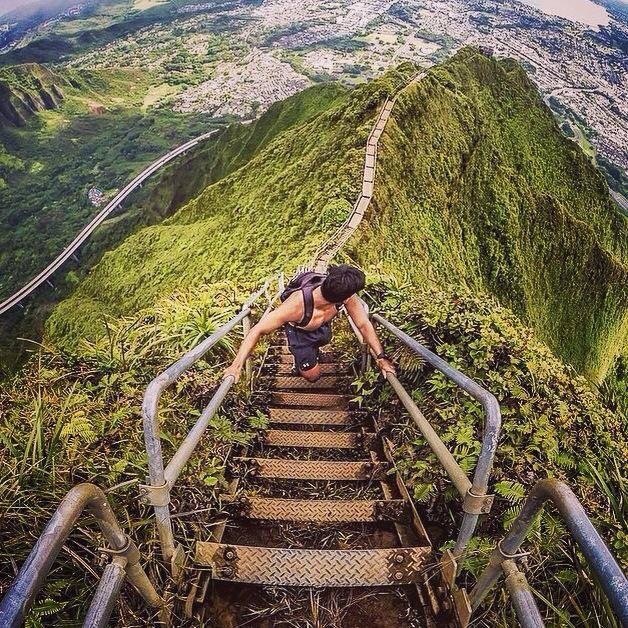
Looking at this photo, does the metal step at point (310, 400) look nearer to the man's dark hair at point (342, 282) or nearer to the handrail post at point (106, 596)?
the man's dark hair at point (342, 282)

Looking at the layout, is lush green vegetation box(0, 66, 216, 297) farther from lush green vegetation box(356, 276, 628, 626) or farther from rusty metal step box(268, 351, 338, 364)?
lush green vegetation box(356, 276, 628, 626)

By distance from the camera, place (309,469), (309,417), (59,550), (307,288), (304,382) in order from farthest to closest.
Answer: (304,382) → (309,417) → (307,288) → (309,469) → (59,550)

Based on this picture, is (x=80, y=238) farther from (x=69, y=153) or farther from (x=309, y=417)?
(x=309, y=417)

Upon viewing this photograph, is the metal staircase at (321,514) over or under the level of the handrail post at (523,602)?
under

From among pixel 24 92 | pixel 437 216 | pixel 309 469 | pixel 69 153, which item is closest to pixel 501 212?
pixel 437 216

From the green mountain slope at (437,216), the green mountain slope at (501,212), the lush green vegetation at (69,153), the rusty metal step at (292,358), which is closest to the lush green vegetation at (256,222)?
the green mountain slope at (437,216)
